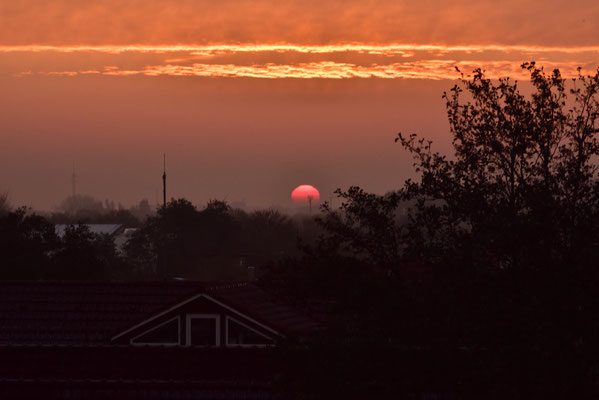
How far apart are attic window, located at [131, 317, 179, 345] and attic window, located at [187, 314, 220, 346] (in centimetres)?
48

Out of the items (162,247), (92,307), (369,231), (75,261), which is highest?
(162,247)

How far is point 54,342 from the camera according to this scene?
119 ft

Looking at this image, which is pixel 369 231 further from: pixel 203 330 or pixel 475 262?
pixel 203 330

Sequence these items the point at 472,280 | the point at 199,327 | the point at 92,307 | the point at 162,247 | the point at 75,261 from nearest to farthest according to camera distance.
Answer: the point at 472,280, the point at 199,327, the point at 92,307, the point at 75,261, the point at 162,247

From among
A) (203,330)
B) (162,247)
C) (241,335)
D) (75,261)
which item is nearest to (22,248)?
(75,261)

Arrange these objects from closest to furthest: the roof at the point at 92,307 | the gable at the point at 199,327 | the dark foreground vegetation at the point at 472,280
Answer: the dark foreground vegetation at the point at 472,280 < the gable at the point at 199,327 < the roof at the point at 92,307

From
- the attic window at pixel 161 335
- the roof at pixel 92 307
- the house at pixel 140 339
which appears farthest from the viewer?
the roof at pixel 92 307

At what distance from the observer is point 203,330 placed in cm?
3406

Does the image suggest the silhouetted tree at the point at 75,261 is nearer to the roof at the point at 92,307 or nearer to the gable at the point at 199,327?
the roof at the point at 92,307

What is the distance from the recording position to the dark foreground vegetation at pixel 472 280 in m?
17.1

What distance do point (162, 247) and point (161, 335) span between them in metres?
71.9

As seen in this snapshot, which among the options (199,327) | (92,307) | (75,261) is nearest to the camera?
(199,327)

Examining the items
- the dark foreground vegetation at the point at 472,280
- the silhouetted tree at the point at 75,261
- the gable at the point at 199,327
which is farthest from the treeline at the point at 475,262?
the silhouetted tree at the point at 75,261

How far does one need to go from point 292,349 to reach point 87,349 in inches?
478
